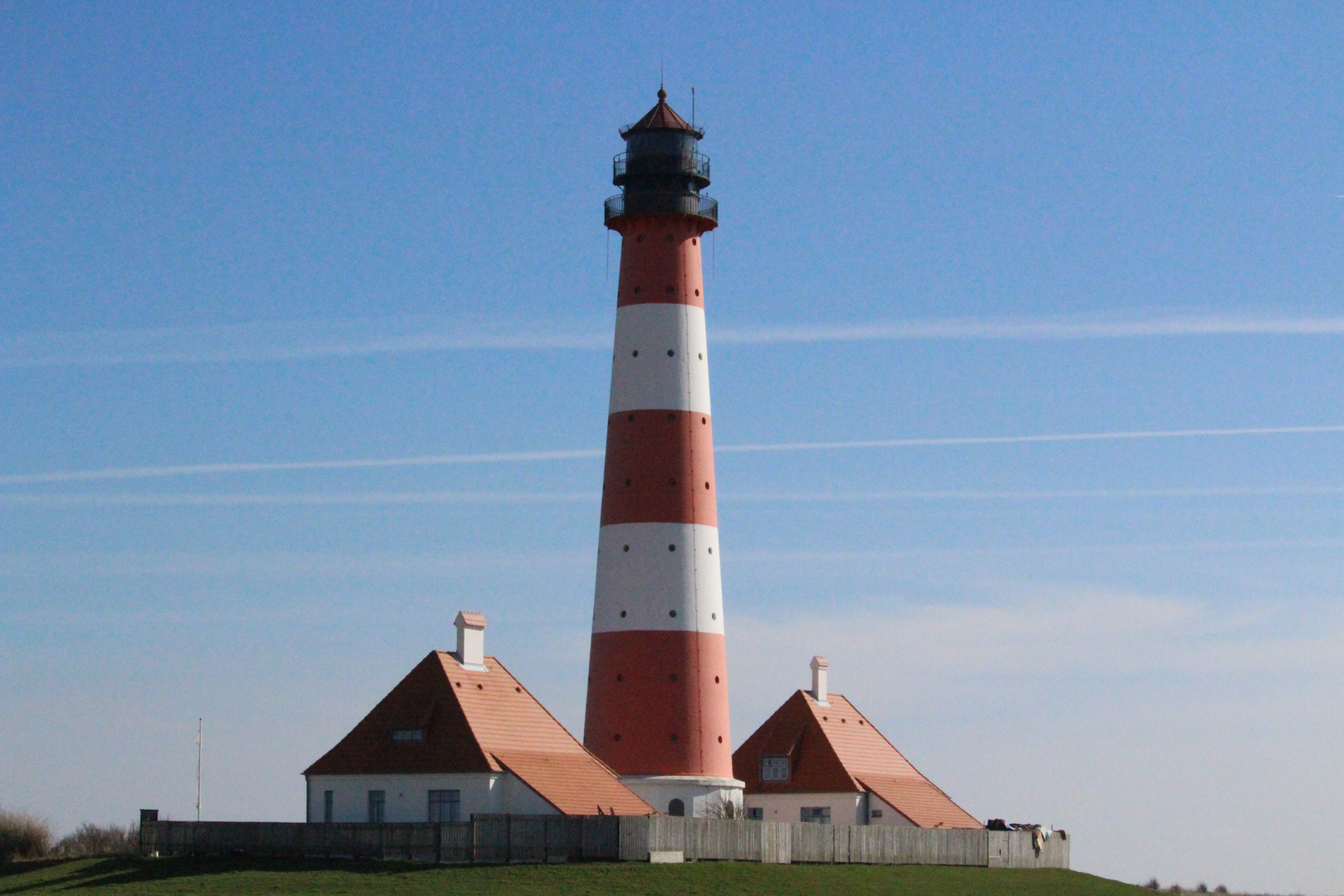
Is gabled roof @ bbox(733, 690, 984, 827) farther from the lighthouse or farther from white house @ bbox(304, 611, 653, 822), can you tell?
white house @ bbox(304, 611, 653, 822)

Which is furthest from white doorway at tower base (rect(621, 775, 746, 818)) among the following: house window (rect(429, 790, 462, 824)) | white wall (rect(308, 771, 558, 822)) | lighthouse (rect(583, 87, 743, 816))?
house window (rect(429, 790, 462, 824))

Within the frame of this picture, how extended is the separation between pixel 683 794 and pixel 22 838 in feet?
58.5

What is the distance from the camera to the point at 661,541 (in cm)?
Result: 6072

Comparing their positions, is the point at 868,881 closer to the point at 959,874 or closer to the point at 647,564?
the point at 959,874

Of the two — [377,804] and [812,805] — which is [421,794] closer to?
[377,804]

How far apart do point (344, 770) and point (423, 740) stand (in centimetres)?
240

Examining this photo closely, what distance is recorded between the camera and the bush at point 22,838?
196 feet

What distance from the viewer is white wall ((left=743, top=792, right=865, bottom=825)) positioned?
220 ft

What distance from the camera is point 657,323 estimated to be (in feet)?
203

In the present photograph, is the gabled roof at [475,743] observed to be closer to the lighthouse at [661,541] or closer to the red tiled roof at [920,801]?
the lighthouse at [661,541]

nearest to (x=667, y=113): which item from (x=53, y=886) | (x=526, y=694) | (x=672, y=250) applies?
(x=672, y=250)

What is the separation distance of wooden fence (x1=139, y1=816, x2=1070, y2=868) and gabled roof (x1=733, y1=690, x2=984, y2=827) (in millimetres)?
7180

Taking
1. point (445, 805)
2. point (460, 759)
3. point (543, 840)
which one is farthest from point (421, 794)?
point (543, 840)

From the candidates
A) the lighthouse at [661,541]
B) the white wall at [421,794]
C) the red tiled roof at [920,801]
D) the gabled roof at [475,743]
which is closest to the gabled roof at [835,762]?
the red tiled roof at [920,801]
